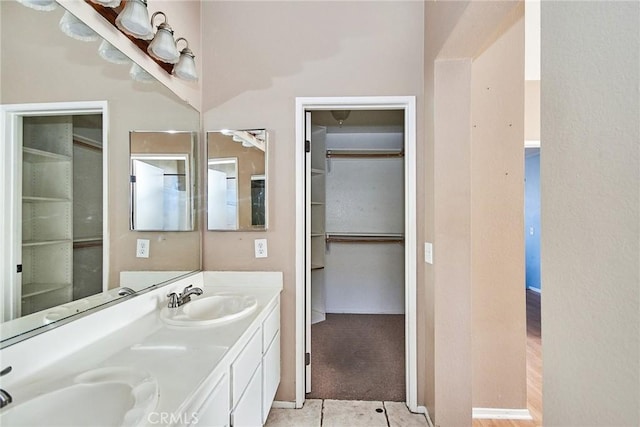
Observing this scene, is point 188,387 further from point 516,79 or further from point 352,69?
point 516,79

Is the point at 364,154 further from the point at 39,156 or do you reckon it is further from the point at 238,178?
the point at 39,156

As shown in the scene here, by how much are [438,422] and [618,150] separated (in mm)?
1746

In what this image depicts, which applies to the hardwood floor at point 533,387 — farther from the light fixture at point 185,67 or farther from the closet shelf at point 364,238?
the light fixture at point 185,67

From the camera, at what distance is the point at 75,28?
1101 millimetres

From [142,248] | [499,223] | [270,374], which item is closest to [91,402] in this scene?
[142,248]

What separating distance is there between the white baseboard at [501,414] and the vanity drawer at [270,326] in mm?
1393

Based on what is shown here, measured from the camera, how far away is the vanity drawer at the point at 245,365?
1.13 m

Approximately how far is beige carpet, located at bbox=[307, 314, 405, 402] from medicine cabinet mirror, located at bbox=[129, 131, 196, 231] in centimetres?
154

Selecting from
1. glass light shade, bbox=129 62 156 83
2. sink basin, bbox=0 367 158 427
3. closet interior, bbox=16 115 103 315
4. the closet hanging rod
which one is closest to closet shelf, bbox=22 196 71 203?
closet interior, bbox=16 115 103 315

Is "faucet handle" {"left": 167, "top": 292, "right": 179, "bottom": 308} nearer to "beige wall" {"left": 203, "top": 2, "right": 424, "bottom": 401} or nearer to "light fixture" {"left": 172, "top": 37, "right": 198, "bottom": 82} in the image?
"beige wall" {"left": 203, "top": 2, "right": 424, "bottom": 401}

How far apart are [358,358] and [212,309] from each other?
1.53 metres

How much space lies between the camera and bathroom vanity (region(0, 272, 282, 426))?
2.46 ft

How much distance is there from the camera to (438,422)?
1662 mm

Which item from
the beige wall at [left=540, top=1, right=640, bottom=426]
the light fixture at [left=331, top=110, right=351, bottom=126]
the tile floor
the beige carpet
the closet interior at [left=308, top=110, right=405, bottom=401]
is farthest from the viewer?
the closet interior at [left=308, top=110, right=405, bottom=401]
